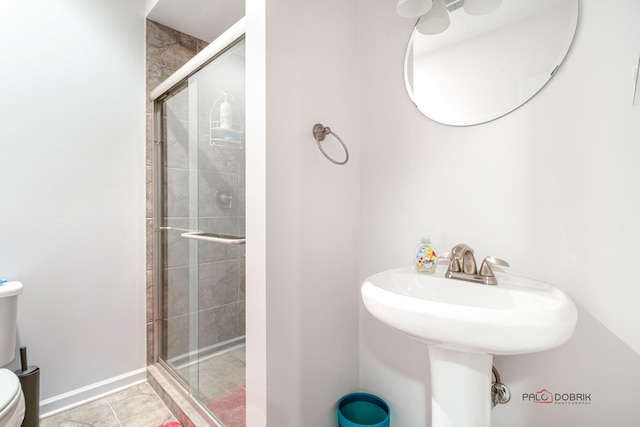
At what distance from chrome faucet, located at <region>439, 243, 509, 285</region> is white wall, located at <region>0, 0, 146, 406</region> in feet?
6.07

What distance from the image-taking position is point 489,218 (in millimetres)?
1047

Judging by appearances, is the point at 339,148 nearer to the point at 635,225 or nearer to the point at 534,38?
the point at 534,38

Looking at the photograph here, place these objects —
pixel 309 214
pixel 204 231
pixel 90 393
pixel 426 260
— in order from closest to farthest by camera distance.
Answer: pixel 426 260
pixel 309 214
pixel 204 231
pixel 90 393

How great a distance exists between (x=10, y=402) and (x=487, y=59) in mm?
Result: 2028

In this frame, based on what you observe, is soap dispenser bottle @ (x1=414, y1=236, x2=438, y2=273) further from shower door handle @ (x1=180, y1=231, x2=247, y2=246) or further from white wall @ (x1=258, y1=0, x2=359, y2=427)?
shower door handle @ (x1=180, y1=231, x2=247, y2=246)

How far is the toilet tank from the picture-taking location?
50.9 inches

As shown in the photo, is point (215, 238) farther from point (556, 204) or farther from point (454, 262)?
point (556, 204)

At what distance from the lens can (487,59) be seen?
1.04 meters

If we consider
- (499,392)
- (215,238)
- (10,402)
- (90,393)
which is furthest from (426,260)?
(90,393)

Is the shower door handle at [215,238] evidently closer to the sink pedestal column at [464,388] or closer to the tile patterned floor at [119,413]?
the sink pedestal column at [464,388]

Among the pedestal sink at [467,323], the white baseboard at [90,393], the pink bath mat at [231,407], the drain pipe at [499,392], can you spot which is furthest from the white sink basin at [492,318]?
the white baseboard at [90,393]

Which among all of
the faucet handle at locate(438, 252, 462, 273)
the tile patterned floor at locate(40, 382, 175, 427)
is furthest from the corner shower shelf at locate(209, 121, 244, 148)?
the tile patterned floor at locate(40, 382, 175, 427)

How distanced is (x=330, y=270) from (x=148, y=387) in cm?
150

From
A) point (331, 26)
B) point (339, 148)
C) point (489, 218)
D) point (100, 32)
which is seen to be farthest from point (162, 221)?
point (489, 218)
